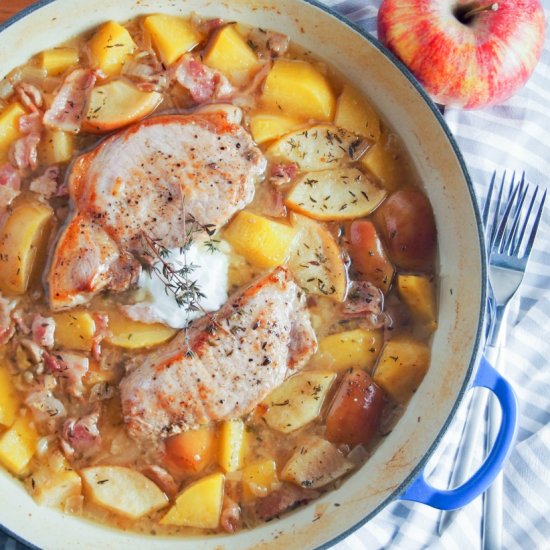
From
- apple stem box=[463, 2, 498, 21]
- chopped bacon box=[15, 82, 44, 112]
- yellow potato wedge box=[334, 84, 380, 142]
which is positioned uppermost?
chopped bacon box=[15, 82, 44, 112]

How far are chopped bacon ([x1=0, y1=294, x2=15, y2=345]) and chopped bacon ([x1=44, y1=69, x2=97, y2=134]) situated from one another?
2.67 feet

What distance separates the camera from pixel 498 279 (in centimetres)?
391

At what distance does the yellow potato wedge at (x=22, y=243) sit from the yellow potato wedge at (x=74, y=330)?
0.22 meters

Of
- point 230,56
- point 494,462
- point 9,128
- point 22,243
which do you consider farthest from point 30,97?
point 494,462

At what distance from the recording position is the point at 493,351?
3.99m

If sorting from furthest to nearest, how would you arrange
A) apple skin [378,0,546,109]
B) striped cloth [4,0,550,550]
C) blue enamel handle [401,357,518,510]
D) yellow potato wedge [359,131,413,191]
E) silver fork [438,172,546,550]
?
striped cloth [4,0,550,550] < silver fork [438,172,546,550] < yellow potato wedge [359,131,413,191] < apple skin [378,0,546,109] < blue enamel handle [401,357,518,510]

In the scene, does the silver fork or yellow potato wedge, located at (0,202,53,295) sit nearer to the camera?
yellow potato wedge, located at (0,202,53,295)

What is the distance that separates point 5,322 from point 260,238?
45.9 inches

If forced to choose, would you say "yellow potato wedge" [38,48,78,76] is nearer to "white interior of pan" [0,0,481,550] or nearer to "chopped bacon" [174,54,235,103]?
"white interior of pan" [0,0,481,550]

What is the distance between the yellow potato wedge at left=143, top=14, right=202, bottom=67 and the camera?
375 cm

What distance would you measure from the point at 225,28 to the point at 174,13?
0.81 ft

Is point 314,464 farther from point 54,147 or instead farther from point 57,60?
point 57,60

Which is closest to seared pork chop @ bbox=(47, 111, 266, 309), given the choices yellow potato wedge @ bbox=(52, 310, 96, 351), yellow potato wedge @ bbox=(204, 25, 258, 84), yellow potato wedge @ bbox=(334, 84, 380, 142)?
yellow potato wedge @ bbox=(52, 310, 96, 351)

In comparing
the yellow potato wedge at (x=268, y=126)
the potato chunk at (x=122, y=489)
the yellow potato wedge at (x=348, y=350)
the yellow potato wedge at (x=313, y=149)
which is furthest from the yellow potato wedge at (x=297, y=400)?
the yellow potato wedge at (x=268, y=126)
